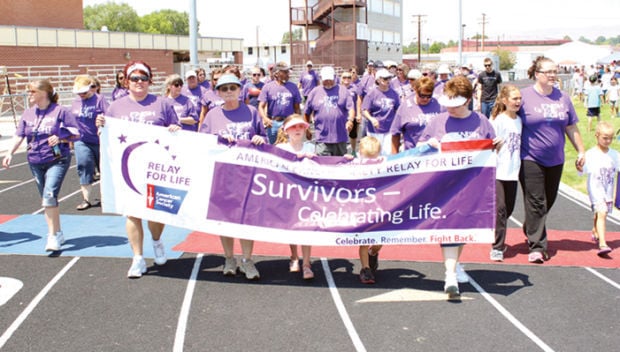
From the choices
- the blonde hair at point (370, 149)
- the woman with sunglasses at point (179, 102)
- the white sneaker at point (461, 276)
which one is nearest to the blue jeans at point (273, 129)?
the woman with sunglasses at point (179, 102)

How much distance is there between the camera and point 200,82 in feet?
45.9

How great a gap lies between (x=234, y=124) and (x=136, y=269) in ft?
5.89

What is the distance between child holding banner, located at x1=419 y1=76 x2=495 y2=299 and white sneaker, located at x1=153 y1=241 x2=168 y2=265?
3014 millimetres

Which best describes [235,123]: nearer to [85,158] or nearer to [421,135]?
[421,135]

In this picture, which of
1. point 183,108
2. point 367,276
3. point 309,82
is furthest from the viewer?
point 309,82

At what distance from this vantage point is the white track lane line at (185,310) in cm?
529

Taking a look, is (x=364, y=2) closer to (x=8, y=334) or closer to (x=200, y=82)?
(x=200, y=82)

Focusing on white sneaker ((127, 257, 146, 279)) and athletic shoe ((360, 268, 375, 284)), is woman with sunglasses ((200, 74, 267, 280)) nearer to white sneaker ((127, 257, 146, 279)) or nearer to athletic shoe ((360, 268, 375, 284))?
white sneaker ((127, 257, 146, 279))

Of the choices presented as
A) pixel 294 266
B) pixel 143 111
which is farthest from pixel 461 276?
pixel 143 111

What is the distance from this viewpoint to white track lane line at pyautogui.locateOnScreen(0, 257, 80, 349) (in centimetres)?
543

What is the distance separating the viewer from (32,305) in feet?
20.1

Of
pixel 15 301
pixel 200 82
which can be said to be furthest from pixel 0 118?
pixel 15 301

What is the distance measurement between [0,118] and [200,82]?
14.2 m

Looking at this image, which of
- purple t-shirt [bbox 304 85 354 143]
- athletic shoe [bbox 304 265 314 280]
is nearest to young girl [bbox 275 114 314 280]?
athletic shoe [bbox 304 265 314 280]
